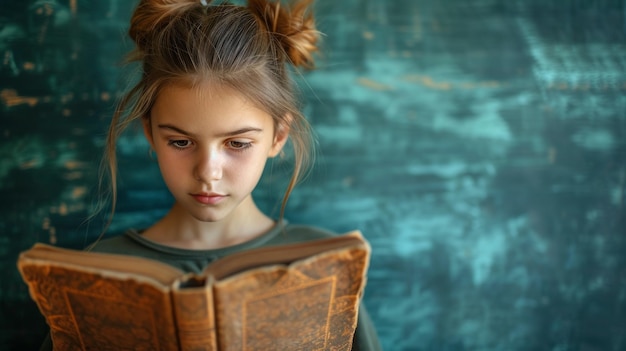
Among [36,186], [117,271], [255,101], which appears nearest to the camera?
[117,271]

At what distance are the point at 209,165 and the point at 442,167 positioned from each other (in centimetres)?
67

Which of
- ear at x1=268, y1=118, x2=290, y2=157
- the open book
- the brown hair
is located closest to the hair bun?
the brown hair

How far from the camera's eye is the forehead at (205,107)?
0.95 metres

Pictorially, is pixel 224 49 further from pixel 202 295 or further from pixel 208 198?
pixel 202 295

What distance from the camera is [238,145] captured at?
1004mm

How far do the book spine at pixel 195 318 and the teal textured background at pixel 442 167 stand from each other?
0.64 meters

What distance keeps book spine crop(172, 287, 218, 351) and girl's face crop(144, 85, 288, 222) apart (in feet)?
0.98

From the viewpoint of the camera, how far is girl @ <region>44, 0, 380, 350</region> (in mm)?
965

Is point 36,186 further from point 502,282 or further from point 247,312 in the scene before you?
point 502,282

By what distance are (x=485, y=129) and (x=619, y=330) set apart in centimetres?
66

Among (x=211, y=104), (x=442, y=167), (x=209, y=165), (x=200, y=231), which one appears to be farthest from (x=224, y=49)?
(x=442, y=167)

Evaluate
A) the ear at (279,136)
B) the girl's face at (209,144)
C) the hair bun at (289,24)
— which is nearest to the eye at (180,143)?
the girl's face at (209,144)

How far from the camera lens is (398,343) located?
141 centimetres

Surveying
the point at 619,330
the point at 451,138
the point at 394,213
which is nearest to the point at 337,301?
the point at 394,213
